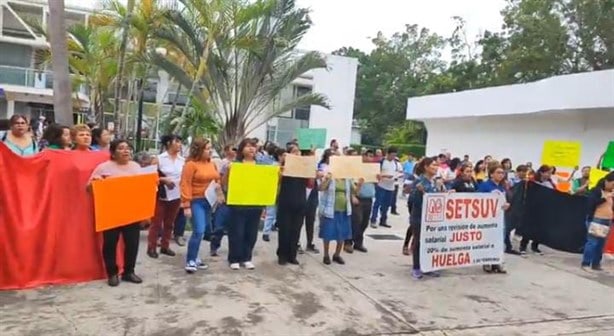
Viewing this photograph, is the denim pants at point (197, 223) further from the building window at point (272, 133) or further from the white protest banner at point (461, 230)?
the building window at point (272, 133)

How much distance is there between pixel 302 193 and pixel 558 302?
120 inches

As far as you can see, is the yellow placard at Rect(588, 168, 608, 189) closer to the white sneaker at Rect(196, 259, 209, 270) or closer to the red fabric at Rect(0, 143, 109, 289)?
the white sneaker at Rect(196, 259, 209, 270)

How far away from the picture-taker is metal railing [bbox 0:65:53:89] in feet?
86.9

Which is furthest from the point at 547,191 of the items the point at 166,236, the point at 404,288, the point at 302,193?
the point at 166,236

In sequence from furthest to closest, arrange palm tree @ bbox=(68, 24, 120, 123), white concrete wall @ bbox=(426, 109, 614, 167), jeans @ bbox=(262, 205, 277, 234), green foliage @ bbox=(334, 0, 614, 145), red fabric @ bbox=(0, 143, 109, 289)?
green foliage @ bbox=(334, 0, 614, 145)
white concrete wall @ bbox=(426, 109, 614, 167)
palm tree @ bbox=(68, 24, 120, 123)
jeans @ bbox=(262, 205, 277, 234)
red fabric @ bbox=(0, 143, 109, 289)

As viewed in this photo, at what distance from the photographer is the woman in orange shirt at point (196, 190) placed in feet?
19.1

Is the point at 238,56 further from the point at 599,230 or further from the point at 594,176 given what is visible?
the point at 599,230

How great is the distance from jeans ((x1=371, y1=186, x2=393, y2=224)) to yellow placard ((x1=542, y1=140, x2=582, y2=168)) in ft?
9.23

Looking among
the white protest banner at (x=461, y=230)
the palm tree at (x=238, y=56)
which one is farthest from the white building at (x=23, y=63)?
the white protest banner at (x=461, y=230)

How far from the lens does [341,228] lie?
6.70 metres

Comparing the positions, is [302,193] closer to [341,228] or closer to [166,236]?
[341,228]

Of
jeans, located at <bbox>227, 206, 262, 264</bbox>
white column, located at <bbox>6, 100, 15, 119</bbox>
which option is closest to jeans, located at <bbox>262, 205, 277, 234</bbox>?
jeans, located at <bbox>227, 206, 262, 264</bbox>

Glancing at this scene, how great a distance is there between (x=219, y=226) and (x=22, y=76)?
24.0 m

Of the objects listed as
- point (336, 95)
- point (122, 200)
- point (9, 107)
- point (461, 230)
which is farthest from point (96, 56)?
point (9, 107)
